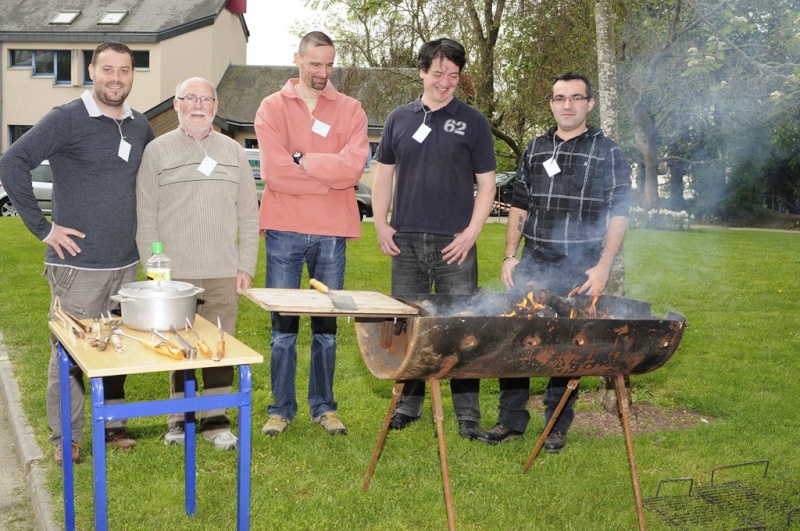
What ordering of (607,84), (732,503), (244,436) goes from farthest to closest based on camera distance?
1. (607,84)
2. (732,503)
3. (244,436)

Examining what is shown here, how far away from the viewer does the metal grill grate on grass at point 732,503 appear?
3.85 meters

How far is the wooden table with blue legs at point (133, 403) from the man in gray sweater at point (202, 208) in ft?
3.04

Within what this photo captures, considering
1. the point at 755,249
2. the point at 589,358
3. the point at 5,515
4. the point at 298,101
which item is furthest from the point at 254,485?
the point at 755,249

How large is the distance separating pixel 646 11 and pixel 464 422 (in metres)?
3.80

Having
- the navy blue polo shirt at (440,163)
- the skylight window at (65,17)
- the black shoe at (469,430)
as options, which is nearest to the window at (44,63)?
the skylight window at (65,17)

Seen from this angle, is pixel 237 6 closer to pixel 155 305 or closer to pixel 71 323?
pixel 71 323

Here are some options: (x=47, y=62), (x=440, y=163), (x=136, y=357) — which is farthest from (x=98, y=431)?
(x=47, y=62)

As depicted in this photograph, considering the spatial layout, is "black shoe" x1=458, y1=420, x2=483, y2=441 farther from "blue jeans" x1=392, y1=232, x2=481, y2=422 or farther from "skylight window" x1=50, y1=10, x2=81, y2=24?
"skylight window" x1=50, y1=10, x2=81, y2=24

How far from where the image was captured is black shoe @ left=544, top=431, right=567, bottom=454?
15.5 ft

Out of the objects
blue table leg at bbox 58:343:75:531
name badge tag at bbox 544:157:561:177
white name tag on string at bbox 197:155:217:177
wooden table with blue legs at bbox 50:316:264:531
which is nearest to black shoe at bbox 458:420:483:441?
name badge tag at bbox 544:157:561:177

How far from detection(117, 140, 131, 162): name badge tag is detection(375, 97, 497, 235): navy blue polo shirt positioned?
154cm

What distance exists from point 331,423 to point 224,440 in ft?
2.22

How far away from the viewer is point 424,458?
461 cm

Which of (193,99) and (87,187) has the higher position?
(193,99)
